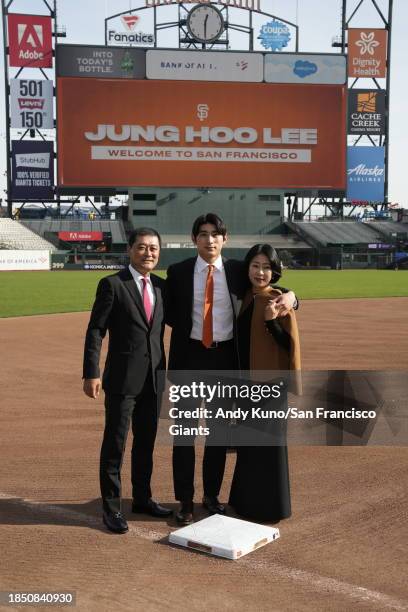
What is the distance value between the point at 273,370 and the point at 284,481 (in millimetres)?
759

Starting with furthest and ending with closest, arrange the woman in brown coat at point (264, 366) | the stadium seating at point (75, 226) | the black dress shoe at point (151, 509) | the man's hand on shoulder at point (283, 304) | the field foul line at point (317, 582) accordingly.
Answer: the stadium seating at point (75, 226) → the black dress shoe at point (151, 509) → the woman in brown coat at point (264, 366) → the man's hand on shoulder at point (283, 304) → the field foul line at point (317, 582)

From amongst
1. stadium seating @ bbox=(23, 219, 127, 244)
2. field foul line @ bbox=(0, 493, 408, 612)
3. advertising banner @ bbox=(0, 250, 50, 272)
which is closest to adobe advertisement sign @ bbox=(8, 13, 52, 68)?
stadium seating @ bbox=(23, 219, 127, 244)

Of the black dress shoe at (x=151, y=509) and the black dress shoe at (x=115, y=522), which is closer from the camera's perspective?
the black dress shoe at (x=115, y=522)

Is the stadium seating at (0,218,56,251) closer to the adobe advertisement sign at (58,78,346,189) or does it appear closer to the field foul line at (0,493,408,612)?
the adobe advertisement sign at (58,78,346,189)

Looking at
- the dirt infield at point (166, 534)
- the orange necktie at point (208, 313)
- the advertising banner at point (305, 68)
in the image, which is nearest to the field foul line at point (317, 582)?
the dirt infield at point (166, 534)

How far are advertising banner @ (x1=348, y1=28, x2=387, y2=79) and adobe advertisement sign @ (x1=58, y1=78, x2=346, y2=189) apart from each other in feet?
24.6

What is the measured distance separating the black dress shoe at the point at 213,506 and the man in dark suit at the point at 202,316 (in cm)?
15

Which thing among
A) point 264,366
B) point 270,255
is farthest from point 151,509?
point 270,255

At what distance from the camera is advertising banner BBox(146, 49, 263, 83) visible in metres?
54.3

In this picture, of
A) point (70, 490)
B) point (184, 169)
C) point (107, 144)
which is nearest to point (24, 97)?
point (107, 144)

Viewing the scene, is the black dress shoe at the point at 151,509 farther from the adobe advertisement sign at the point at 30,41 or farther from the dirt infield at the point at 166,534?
the adobe advertisement sign at the point at 30,41

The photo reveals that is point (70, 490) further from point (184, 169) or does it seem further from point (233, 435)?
point (184, 169)

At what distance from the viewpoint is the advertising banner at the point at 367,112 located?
202ft

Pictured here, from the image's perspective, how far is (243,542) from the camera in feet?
12.0
